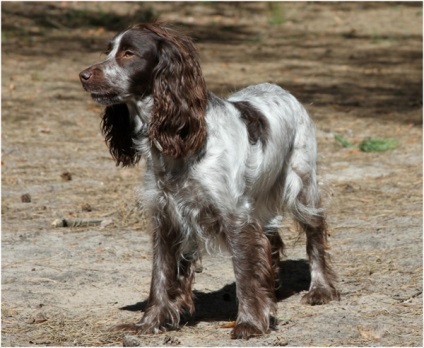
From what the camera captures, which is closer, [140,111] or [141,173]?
[140,111]

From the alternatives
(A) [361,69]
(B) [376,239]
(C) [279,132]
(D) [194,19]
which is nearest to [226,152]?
(C) [279,132]

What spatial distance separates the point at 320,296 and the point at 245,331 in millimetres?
1042

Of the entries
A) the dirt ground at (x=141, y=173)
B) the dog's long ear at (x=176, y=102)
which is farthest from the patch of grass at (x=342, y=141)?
the dog's long ear at (x=176, y=102)

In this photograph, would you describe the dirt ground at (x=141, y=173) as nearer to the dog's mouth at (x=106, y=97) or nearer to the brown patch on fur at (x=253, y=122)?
the brown patch on fur at (x=253, y=122)

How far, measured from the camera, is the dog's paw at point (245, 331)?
19.4ft

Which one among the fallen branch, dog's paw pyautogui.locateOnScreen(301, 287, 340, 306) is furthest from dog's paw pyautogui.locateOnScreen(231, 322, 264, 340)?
the fallen branch

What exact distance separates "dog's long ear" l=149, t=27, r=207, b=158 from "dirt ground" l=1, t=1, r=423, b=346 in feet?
3.94

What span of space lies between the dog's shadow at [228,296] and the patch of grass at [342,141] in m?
4.10

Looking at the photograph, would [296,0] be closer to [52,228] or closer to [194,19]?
[194,19]

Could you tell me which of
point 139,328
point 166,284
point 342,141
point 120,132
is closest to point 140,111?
point 120,132

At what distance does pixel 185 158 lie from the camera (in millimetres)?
5918

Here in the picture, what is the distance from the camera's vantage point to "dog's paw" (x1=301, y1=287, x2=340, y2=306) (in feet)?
22.2

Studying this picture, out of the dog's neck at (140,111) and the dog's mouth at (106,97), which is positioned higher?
the dog's mouth at (106,97)

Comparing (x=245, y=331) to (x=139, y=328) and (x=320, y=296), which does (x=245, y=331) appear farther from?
(x=320, y=296)
